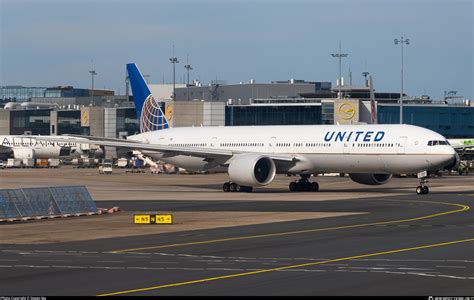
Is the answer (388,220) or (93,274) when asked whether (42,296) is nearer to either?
(93,274)

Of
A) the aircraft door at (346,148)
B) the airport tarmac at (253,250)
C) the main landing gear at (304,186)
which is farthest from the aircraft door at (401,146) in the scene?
the main landing gear at (304,186)

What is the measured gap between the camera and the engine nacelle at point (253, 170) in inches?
2613

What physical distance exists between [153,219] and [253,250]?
12.2 m

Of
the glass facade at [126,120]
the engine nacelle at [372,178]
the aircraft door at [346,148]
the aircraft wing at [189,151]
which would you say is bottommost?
the engine nacelle at [372,178]

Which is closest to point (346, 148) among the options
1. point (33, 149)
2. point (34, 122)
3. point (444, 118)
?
point (33, 149)

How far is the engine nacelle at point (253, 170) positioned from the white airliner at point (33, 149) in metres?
75.1

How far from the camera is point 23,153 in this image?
137750mm

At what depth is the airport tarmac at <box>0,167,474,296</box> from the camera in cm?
2297

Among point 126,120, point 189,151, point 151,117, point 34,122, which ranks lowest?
point 189,151

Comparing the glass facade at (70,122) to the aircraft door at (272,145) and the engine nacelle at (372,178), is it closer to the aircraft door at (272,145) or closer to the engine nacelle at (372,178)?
the aircraft door at (272,145)

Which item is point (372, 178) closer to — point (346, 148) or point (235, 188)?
point (346, 148)

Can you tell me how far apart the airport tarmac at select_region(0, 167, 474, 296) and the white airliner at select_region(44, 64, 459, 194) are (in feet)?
19.0

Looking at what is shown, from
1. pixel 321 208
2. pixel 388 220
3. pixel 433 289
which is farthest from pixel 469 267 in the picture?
pixel 321 208

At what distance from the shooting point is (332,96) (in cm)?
16700
